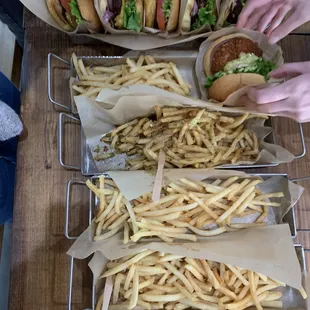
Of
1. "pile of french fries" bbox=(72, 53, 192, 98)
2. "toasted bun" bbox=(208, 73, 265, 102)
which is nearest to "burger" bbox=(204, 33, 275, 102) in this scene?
"toasted bun" bbox=(208, 73, 265, 102)

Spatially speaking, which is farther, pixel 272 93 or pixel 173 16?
pixel 173 16

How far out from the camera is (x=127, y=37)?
1507 millimetres

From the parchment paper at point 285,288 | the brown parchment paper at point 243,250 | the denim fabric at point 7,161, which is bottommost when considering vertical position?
the parchment paper at point 285,288

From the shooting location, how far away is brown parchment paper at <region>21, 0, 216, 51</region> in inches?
58.6

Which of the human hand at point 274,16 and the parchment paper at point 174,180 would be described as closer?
the parchment paper at point 174,180

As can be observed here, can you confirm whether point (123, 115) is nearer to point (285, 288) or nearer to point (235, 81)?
point (235, 81)

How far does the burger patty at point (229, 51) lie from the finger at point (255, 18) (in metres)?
0.05

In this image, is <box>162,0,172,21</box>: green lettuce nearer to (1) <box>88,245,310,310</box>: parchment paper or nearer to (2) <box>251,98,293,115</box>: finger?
(2) <box>251,98,293,115</box>: finger

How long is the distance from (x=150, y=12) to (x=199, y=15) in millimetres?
180

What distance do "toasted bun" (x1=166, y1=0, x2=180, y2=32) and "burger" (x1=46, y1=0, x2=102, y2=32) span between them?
26cm

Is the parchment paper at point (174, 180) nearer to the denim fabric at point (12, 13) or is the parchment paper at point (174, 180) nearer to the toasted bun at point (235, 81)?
the toasted bun at point (235, 81)

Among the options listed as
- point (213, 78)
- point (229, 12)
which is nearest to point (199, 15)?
point (229, 12)

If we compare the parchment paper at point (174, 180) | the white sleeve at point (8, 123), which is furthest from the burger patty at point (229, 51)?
the white sleeve at point (8, 123)

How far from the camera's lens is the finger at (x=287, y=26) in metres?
1.38
